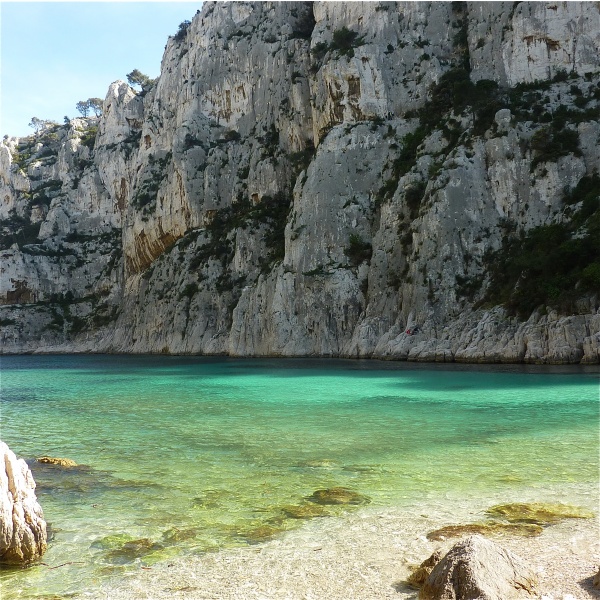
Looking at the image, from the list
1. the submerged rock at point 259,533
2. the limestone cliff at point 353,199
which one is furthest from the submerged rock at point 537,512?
the limestone cliff at point 353,199

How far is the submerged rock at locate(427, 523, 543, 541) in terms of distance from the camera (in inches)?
249

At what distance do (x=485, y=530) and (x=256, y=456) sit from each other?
5.12 metres

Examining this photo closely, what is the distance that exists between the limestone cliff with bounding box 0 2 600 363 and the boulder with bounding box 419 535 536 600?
88.4 feet

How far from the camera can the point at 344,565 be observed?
570 centimetres

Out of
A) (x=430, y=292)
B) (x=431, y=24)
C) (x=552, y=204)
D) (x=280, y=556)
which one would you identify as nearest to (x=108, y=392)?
(x=280, y=556)

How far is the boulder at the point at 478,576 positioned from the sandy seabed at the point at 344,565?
22cm

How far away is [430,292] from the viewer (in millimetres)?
40875

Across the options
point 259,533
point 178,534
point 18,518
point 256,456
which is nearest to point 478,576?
point 259,533

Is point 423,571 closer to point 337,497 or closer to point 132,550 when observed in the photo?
point 337,497

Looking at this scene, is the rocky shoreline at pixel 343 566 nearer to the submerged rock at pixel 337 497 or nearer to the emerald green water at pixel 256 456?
the emerald green water at pixel 256 456

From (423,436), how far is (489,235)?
31.9 metres

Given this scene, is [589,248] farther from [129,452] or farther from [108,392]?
[129,452]

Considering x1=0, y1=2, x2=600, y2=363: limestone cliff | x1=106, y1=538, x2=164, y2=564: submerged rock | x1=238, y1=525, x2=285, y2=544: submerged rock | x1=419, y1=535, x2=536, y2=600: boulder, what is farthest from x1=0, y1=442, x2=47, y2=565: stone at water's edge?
x1=0, y1=2, x2=600, y2=363: limestone cliff

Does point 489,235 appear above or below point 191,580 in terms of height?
above
